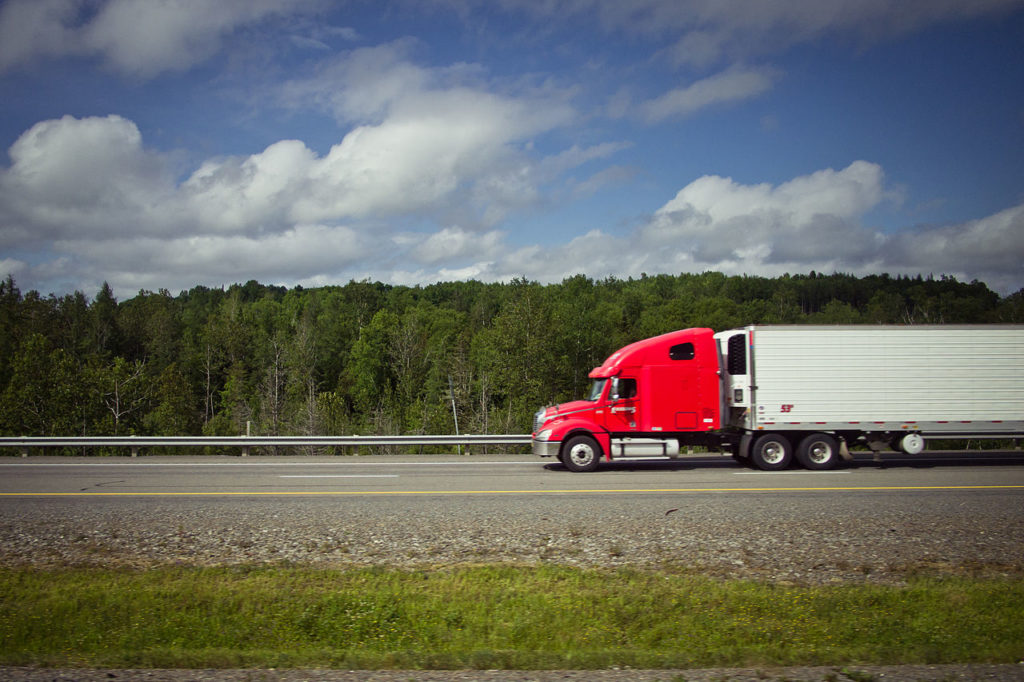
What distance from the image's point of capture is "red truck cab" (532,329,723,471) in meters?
17.2

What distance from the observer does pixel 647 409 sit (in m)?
17.2

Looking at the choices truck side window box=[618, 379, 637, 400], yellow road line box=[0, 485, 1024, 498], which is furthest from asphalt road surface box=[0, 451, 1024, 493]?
truck side window box=[618, 379, 637, 400]

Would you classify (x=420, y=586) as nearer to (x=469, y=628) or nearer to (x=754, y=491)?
(x=469, y=628)

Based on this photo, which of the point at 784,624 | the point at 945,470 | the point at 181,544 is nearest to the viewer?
the point at 784,624

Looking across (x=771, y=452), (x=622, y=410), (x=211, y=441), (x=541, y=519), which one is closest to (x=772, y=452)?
(x=771, y=452)

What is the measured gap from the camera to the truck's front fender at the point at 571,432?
56.1ft

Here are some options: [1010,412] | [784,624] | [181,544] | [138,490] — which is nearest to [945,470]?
[1010,412]

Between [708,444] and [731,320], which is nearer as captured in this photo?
[708,444]

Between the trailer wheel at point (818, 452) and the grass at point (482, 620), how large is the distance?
944cm

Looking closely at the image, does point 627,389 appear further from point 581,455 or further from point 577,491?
point 577,491

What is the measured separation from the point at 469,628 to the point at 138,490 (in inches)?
423

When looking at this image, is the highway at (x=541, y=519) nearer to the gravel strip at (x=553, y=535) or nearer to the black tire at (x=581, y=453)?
the gravel strip at (x=553, y=535)

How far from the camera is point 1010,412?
16547 mm

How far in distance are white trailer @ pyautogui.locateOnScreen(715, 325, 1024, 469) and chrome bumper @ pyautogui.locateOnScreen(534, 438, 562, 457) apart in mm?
5190
